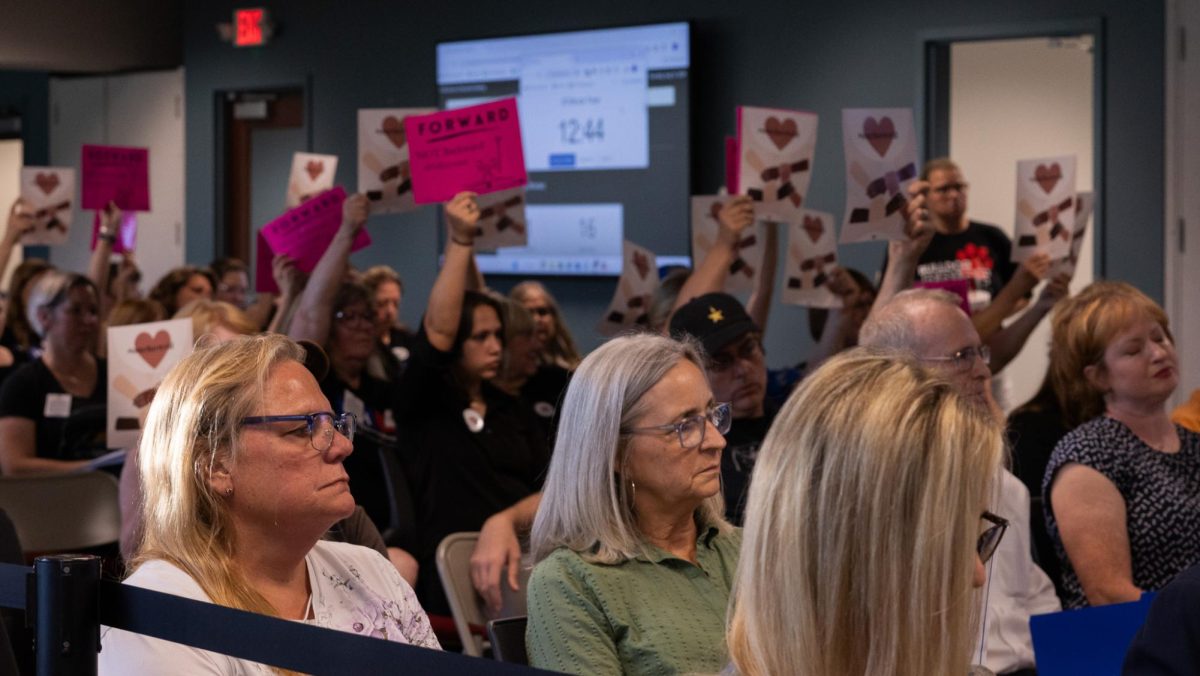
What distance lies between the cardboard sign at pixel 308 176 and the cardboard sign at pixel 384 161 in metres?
1.46

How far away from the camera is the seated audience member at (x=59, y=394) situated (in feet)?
16.6

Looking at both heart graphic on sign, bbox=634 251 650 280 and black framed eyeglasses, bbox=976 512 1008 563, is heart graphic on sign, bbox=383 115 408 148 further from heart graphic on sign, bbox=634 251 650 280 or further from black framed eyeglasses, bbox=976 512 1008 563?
black framed eyeglasses, bbox=976 512 1008 563

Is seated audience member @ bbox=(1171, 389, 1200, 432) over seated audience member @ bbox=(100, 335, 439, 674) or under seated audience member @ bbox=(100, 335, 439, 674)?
under

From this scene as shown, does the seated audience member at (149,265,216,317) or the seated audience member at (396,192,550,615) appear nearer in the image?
the seated audience member at (396,192,550,615)

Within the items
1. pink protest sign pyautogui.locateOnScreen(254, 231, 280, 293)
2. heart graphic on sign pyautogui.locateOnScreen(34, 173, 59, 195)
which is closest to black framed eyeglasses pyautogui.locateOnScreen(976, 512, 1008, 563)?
pink protest sign pyautogui.locateOnScreen(254, 231, 280, 293)

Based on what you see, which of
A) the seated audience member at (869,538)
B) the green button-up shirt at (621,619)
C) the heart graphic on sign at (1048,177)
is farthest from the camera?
the heart graphic on sign at (1048,177)

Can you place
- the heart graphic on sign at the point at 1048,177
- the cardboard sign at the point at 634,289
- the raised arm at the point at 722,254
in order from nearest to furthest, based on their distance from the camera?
1. the raised arm at the point at 722,254
2. the heart graphic on sign at the point at 1048,177
3. the cardboard sign at the point at 634,289

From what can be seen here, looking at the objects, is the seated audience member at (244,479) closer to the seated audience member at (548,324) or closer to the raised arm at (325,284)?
the raised arm at (325,284)

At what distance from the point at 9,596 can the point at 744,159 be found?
3511 mm

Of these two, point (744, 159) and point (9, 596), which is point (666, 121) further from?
point (9, 596)

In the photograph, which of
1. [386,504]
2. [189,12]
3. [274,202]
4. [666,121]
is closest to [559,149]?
[666,121]

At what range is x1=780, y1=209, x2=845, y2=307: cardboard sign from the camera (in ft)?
17.5

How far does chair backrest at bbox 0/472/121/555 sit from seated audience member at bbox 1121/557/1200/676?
2982 millimetres

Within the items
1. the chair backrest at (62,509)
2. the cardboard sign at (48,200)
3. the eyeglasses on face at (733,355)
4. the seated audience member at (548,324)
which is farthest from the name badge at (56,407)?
the eyeglasses on face at (733,355)
